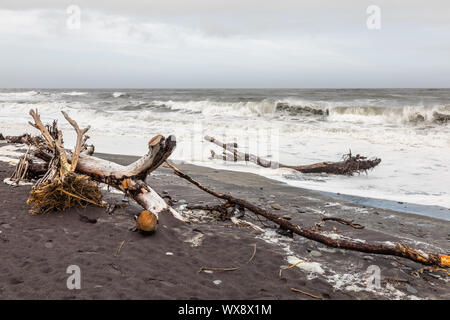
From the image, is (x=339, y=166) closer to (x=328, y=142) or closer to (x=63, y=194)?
(x=328, y=142)

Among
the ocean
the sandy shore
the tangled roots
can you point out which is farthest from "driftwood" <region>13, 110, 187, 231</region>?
the ocean

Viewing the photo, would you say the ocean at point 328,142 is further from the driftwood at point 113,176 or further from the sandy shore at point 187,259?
the driftwood at point 113,176

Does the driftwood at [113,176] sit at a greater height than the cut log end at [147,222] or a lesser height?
greater

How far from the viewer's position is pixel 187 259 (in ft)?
10.6

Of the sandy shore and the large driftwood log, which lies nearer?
the sandy shore

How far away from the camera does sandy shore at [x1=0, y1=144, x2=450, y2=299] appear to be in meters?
2.68

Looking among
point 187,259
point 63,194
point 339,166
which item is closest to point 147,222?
point 187,259

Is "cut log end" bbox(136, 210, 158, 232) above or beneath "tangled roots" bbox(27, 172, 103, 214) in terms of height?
beneath

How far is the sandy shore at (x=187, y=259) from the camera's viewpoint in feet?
8.79

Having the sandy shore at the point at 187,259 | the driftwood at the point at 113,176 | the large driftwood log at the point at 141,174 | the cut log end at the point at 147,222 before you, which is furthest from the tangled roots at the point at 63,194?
the cut log end at the point at 147,222

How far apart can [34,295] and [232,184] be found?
4718mm

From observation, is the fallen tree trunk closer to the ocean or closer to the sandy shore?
the sandy shore

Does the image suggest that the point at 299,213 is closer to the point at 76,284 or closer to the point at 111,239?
the point at 111,239

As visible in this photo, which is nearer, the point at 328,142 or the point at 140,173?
the point at 140,173
